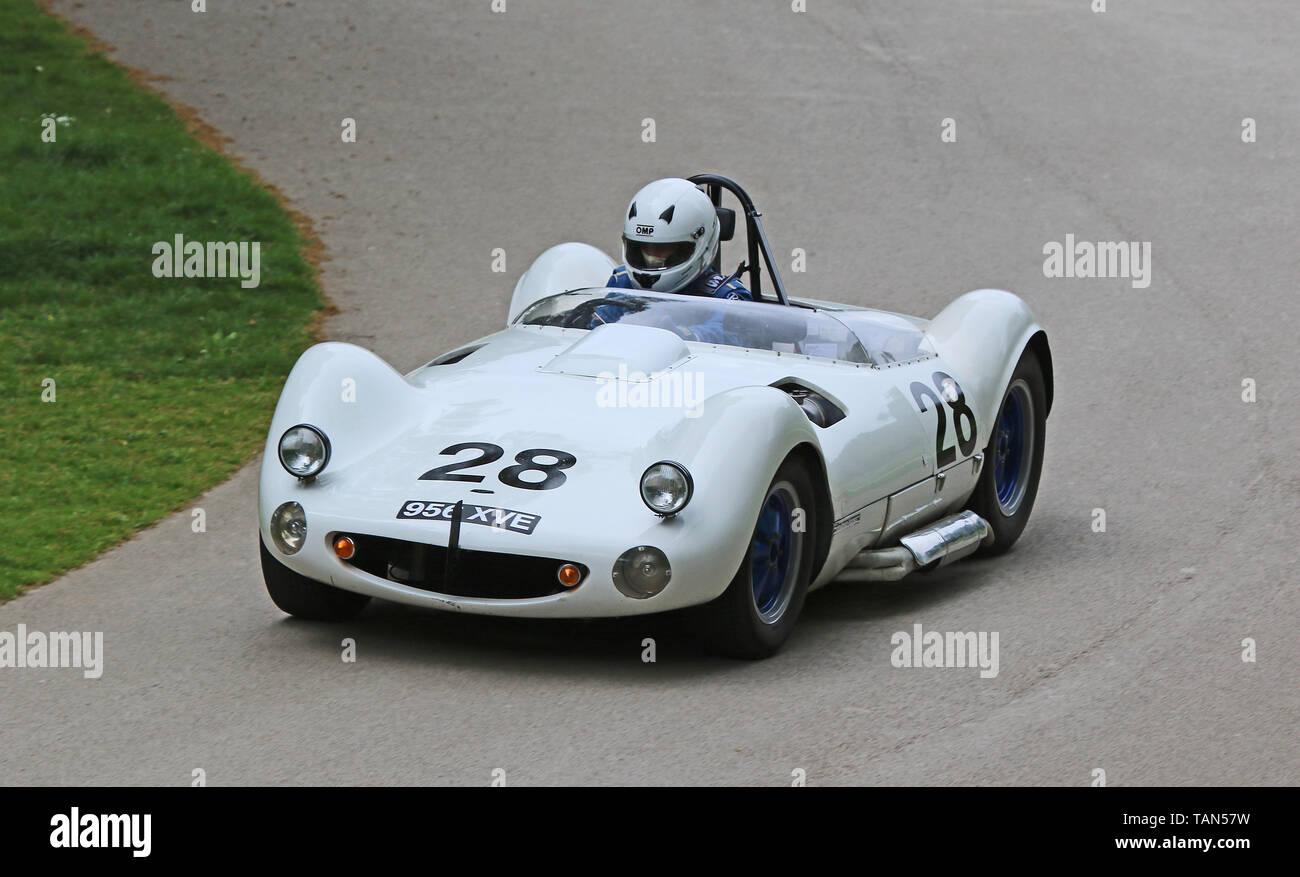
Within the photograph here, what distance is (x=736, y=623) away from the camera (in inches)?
239

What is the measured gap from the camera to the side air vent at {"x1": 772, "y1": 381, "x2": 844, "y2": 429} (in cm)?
677

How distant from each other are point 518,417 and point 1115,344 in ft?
21.6

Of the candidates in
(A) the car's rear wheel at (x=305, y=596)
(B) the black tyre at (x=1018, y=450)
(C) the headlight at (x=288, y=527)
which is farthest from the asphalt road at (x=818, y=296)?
(C) the headlight at (x=288, y=527)

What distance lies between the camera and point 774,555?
250 inches

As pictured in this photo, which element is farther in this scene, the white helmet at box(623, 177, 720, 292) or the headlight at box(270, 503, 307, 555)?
the white helmet at box(623, 177, 720, 292)

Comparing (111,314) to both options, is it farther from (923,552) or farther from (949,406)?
(923,552)

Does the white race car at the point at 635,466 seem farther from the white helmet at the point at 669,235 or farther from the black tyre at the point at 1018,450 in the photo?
the white helmet at the point at 669,235

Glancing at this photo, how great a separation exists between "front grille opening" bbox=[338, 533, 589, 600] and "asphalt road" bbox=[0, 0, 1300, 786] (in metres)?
0.30

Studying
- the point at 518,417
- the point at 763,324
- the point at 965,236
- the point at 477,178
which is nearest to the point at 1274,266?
the point at 965,236

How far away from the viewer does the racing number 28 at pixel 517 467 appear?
19.8 feet

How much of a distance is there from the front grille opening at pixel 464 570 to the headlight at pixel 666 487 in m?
0.31

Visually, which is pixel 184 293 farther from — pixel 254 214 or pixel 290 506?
pixel 290 506

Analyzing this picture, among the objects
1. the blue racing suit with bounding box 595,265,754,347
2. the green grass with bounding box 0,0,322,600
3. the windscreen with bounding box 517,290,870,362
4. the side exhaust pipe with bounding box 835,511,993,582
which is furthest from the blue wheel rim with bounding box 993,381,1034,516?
the green grass with bounding box 0,0,322,600

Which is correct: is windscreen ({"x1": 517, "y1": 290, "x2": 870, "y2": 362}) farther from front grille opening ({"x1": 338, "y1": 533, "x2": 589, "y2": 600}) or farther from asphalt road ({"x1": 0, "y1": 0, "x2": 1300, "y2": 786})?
front grille opening ({"x1": 338, "y1": 533, "x2": 589, "y2": 600})
